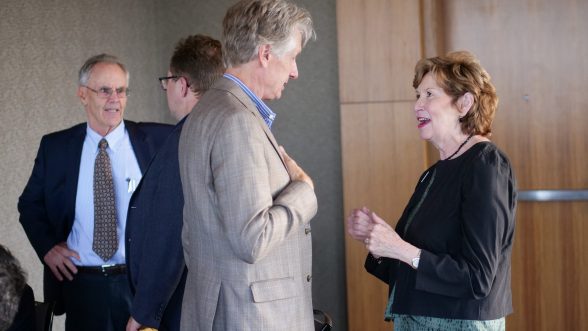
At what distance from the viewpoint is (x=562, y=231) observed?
4301 mm

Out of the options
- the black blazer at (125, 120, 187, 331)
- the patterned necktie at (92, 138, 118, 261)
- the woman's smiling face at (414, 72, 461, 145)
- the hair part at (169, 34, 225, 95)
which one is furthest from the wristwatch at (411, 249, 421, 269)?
the patterned necktie at (92, 138, 118, 261)

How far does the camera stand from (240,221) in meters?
1.85

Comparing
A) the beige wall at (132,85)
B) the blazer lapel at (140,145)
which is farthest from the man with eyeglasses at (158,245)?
the beige wall at (132,85)

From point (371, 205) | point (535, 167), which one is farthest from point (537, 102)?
point (371, 205)

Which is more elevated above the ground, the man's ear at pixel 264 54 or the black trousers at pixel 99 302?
the man's ear at pixel 264 54

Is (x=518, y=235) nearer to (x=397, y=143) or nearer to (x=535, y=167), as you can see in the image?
(x=535, y=167)

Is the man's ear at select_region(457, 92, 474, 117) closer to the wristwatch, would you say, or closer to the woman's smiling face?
the woman's smiling face

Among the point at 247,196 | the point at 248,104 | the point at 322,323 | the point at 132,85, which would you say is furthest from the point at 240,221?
the point at 132,85

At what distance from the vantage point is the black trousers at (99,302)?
3076mm

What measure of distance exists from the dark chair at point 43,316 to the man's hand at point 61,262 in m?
0.49

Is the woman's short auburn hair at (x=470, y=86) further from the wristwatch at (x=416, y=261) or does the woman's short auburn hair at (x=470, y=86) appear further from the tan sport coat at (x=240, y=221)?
the tan sport coat at (x=240, y=221)

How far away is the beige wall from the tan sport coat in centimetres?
229

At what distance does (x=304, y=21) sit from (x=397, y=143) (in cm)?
249

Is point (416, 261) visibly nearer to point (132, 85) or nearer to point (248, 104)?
point (248, 104)
